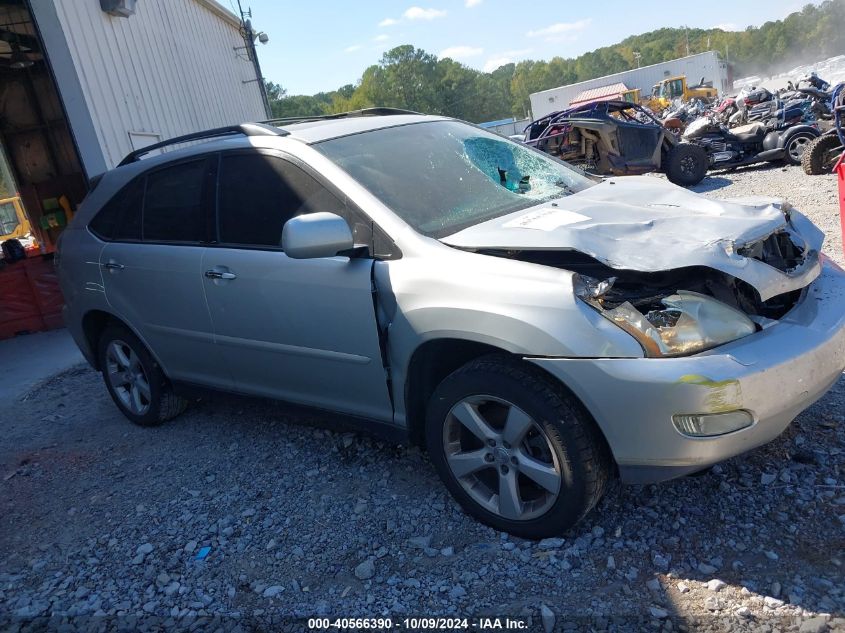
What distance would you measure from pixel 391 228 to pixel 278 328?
0.81 meters

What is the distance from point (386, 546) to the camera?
270 cm

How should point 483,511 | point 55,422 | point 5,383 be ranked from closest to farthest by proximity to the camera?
point 483,511, point 55,422, point 5,383

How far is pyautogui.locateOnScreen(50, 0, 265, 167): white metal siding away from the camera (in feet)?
24.7

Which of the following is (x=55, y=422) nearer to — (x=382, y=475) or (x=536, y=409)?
(x=382, y=475)

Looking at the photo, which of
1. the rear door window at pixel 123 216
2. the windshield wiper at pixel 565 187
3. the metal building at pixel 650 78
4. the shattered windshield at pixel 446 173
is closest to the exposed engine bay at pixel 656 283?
the shattered windshield at pixel 446 173

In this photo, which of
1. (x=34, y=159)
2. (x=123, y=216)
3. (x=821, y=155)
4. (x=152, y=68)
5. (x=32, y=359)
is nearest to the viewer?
(x=123, y=216)

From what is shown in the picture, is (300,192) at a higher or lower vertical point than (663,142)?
higher

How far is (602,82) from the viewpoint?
55.0 metres

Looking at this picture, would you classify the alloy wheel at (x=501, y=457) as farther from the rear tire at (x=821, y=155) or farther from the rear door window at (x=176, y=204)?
the rear tire at (x=821, y=155)

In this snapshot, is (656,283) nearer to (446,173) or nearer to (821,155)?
(446,173)

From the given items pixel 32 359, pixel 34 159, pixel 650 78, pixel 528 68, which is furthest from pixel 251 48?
pixel 528 68

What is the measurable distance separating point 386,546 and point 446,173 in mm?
1725

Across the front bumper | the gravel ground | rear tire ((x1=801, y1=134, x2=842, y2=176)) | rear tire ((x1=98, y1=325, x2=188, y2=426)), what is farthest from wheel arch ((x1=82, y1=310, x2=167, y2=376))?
rear tire ((x1=801, y1=134, x2=842, y2=176))

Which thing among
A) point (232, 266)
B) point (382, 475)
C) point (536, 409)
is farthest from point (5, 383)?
point (536, 409)
